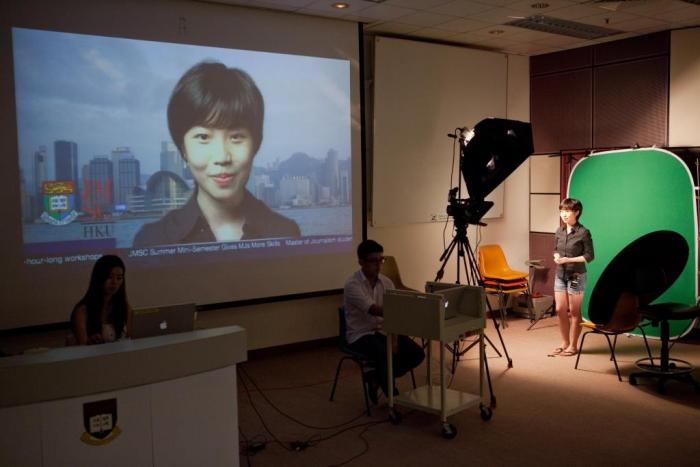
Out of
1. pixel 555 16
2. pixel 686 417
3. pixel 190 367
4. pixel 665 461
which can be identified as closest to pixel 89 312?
pixel 190 367

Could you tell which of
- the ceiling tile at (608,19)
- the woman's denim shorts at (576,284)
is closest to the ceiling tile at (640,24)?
the ceiling tile at (608,19)

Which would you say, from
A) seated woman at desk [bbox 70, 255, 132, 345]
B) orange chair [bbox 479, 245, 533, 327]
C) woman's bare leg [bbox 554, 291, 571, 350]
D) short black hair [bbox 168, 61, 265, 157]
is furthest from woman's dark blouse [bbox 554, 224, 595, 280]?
seated woman at desk [bbox 70, 255, 132, 345]

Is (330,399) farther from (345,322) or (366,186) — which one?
(366,186)

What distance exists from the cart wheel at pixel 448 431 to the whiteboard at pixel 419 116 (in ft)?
9.93

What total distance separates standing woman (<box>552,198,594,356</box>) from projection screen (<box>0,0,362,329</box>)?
199cm

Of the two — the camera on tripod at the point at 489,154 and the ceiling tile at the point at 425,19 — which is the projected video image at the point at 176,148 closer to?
the ceiling tile at the point at 425,19

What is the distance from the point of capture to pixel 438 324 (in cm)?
429

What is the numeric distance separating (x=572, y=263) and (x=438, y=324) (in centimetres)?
255

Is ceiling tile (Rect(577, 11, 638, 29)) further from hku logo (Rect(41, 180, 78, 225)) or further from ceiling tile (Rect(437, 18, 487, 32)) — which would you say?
hku logo (Rect(41, 180, 78, 225))

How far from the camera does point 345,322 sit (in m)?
5.04

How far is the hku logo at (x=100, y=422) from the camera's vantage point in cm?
236

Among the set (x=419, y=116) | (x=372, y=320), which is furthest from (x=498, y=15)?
(x=372, y=320)

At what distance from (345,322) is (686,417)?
→ 2.49m

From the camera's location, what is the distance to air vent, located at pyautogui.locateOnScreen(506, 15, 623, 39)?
22.1 ft
